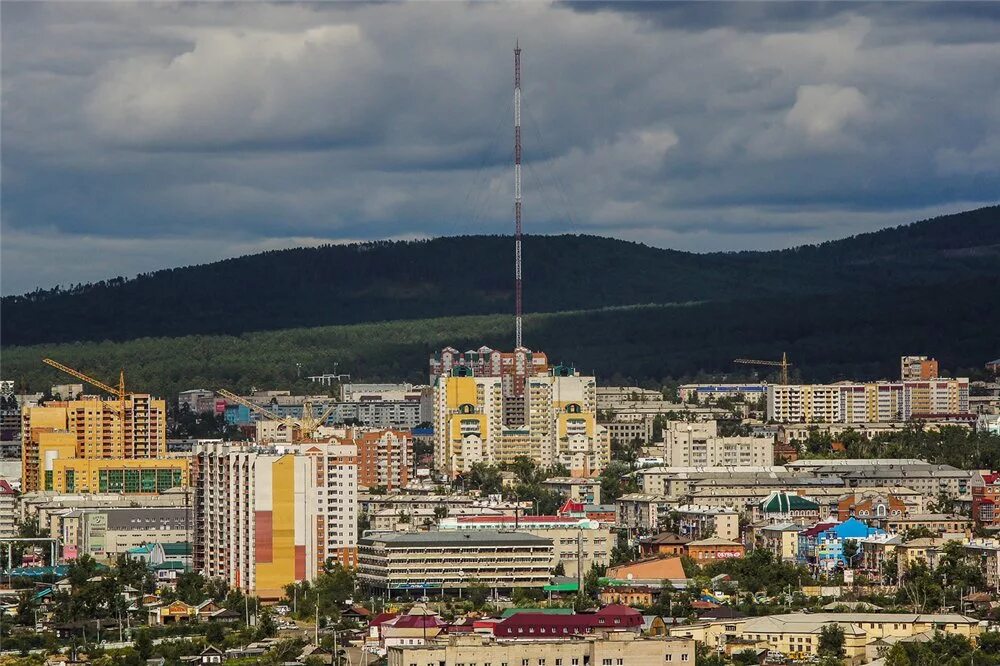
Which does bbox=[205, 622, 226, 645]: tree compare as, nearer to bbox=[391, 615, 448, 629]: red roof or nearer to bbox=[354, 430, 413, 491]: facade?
bbox=[391, 615, 448, 629]: red roof

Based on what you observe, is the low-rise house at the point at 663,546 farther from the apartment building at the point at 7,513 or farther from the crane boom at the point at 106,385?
the crane boom at the point at 106,385

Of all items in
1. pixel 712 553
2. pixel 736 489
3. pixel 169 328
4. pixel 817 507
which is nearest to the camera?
pixel 712 553

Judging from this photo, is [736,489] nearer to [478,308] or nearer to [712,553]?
[712,553]

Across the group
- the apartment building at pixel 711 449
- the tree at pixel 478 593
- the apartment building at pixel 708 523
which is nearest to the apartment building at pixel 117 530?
the apartment building at pixel 708 523

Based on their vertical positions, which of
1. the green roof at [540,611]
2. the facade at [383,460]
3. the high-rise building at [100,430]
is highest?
the high-rise building at [100,430]

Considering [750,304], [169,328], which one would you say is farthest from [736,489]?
[169,328]

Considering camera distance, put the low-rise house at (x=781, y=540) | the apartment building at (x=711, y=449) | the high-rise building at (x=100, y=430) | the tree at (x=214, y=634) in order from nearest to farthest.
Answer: the tree at (x=214, y=634) → the low-rise house at (x=781, y=540) → the apartment building at (x=711, y=449) → the high-rise building at (x=100, y=430)

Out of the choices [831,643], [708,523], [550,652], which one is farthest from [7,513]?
[550,652]
